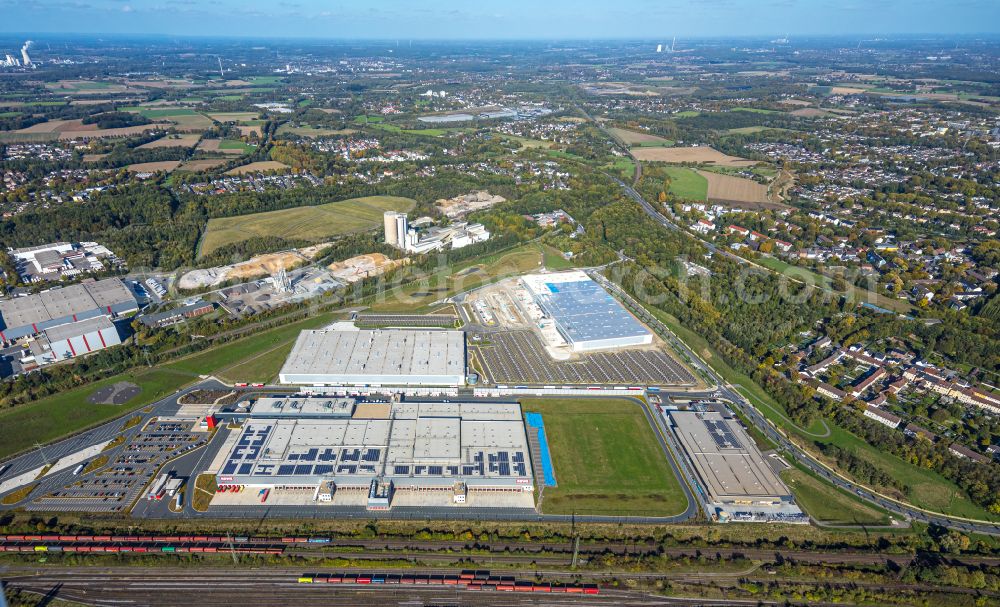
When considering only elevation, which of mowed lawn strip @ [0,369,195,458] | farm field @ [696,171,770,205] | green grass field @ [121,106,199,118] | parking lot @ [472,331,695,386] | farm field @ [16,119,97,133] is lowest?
mowed lawn strip @ [0,369,195,458]

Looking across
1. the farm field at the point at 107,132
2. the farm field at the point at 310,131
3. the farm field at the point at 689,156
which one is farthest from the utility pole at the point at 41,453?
the farm field at the point at 689,156

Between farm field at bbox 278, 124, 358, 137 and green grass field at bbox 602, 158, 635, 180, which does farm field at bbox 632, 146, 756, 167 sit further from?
farm field at bbox 278, 124, 358, 137

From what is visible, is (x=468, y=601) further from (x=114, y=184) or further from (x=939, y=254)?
(x=114, y=184)

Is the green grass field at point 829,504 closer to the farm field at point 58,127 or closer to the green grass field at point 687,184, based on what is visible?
the green grass field at point 687,184

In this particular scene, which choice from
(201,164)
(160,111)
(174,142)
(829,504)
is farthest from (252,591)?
(160,111)

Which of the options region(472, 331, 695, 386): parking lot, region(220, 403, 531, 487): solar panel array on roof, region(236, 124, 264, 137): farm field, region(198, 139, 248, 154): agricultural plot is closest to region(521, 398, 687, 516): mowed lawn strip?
region(472, 331, 695, 386): parking lot

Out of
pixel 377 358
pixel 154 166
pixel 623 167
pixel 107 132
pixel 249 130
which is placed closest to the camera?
pixel 377 358

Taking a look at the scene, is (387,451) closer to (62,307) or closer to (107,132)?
(62,307)
